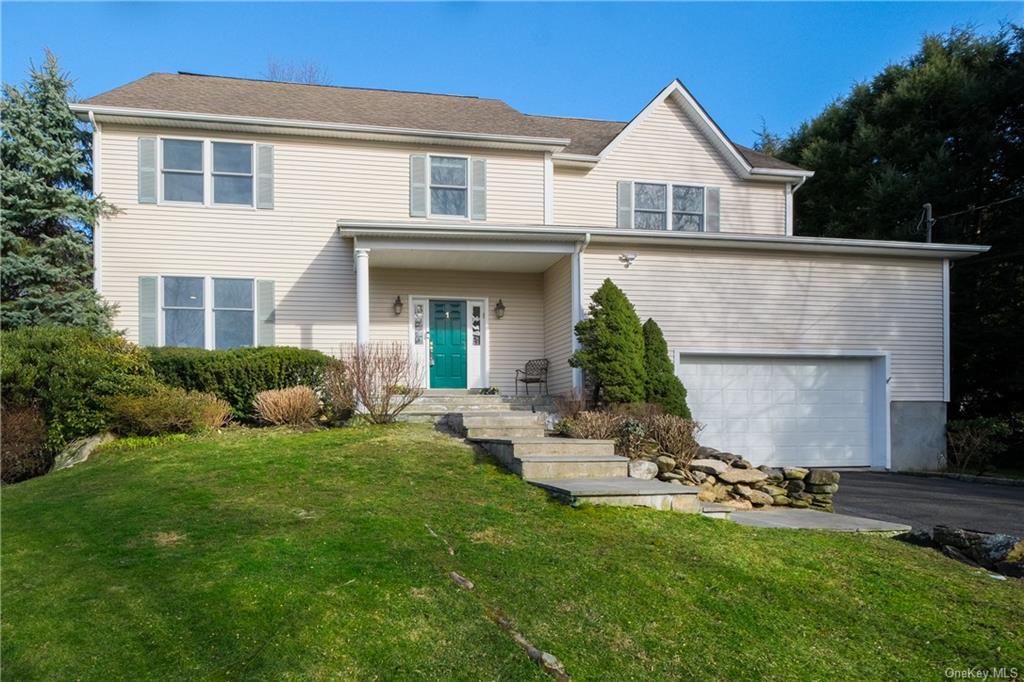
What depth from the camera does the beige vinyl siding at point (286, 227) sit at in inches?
493

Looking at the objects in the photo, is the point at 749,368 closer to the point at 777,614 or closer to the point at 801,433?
the point at 801,433

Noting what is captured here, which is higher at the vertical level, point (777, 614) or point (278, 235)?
point (278, 235)

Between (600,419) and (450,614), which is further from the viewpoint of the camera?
(600,419)

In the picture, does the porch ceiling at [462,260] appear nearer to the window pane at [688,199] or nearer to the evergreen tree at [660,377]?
the evergreen tree at [660,377]

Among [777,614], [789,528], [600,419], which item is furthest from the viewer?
[600,419]

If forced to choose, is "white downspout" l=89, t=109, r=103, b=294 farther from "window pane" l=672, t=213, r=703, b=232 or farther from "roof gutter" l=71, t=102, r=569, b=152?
"window pane" l=672, t=213, r=703, b=232

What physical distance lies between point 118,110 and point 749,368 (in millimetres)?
12284

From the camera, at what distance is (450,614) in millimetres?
3781

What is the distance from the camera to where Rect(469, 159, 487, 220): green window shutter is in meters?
14.0

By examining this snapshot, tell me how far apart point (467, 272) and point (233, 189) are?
467 cm

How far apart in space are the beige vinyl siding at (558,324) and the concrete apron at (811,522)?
5452 millimetres

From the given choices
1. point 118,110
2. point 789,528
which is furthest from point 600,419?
point 118,110

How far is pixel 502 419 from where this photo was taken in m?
9.71

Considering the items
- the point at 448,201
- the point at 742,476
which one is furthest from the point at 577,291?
the point at 742,476
